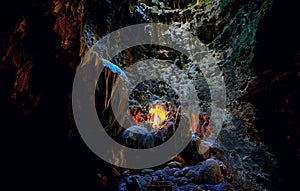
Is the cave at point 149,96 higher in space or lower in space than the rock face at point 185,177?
higher

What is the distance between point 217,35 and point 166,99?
5020 millimetres

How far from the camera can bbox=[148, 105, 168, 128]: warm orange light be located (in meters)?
11.5

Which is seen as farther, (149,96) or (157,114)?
(149,96)

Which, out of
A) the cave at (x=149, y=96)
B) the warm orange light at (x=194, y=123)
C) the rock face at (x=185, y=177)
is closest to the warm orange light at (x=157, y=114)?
the cave at (x=149, y=96)

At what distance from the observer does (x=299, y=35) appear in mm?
5395

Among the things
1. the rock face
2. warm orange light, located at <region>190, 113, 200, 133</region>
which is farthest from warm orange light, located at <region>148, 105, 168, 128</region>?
the rock face

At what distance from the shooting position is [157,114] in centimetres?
1185

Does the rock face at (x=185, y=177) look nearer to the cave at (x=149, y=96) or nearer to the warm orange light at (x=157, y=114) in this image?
the cave at (x=149, y=96)

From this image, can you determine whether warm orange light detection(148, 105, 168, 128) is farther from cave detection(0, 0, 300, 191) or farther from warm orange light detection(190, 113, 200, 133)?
warm orange light detection(190, 113, 200, 133)

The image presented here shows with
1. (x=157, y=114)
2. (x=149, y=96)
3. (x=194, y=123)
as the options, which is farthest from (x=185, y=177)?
(x=149, y=96)

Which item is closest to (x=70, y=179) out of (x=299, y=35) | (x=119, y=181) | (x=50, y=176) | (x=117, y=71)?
(x=50, y=176)

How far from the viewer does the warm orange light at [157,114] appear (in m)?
11.5

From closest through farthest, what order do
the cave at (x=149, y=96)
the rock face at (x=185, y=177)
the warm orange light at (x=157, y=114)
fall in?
1. the cave at (x=149, y=96)
2. the rock face at (x=185, y=177)
3. the warm orange light at (x=157, y=114)

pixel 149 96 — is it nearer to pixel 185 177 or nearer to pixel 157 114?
pixel 157 114
